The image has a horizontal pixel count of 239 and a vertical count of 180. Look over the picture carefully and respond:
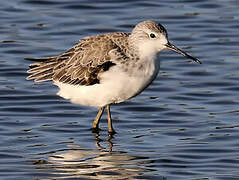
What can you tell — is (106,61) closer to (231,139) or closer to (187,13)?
(231,139)

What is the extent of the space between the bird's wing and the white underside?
0.48 ft

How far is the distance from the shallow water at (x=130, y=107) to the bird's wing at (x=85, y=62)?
3.15 feet

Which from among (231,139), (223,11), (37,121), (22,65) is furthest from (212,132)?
(223,11)

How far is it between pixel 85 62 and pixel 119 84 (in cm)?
101

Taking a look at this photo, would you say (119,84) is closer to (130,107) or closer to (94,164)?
(94,164)

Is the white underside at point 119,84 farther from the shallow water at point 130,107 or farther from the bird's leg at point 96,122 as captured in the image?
the shallow water at point 130,107

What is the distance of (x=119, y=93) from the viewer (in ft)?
47.0

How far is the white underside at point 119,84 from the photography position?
14148 millimetres

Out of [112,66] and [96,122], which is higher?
Result: [112,66]

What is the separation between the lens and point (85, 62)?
14898mm

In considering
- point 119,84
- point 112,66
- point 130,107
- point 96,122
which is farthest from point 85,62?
point 130,107

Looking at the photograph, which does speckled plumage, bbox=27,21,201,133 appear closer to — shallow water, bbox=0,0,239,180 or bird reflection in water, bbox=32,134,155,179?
shallow water, bbox=0,0,239,180

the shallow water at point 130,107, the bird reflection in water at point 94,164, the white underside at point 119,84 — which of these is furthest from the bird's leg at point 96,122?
the bird reflection in water at point 94,164

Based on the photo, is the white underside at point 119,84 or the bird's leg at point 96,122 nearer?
the white underside at point 119,84
